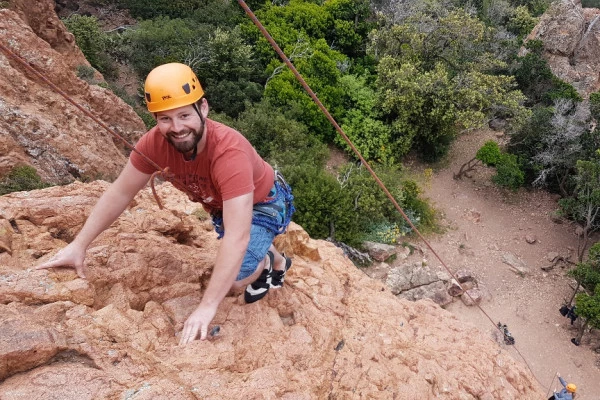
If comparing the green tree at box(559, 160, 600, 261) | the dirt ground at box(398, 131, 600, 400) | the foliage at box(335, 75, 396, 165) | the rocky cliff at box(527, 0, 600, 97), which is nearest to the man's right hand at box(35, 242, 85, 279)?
the dirt ground at box(398, 131, 600, 400)

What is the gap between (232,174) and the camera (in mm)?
2424

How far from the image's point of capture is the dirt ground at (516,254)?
11.3 metres

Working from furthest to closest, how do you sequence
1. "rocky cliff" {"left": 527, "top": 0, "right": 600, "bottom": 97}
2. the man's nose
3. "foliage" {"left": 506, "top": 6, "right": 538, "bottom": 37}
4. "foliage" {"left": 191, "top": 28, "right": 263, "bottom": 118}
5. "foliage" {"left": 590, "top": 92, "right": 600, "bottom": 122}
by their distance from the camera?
"foliage" {"left": 506, "top": 6, "right": 538, "bottom": 37}
"rocky cliff" {"left": 527, "top": 0, "right": 600, "bottom": 97}
"foliage" {"left": 590, "top": 92, "right": 600, "bottom": 122}
"foliage" {"left": 191, "top": 28, "right": 263, "bottom": 118}
the man's nose

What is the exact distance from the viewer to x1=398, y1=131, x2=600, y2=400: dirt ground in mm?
11273

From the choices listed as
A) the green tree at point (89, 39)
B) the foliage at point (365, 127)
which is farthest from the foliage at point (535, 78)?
the green tree at point (89, 39)

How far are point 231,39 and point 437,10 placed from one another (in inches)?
421

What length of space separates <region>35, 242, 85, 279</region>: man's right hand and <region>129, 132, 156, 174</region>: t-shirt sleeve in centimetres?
68

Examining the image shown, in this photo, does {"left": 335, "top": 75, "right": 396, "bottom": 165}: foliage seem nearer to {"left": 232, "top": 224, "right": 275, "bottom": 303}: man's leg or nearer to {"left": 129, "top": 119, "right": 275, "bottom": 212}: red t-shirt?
{"left": 232, "top": 224, "right": 275, "bottom": 303}: man's leg

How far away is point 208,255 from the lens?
3.69 meters

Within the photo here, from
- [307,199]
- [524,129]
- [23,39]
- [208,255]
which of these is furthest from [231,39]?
[208,255]

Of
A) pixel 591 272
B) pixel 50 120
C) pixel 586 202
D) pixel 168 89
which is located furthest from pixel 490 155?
pixel 168 89

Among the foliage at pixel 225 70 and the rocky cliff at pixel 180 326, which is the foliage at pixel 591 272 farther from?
the foliage at pixel 225 70

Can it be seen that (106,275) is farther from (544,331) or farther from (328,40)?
(328,40)

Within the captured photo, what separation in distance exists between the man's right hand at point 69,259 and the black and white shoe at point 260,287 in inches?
46.6
